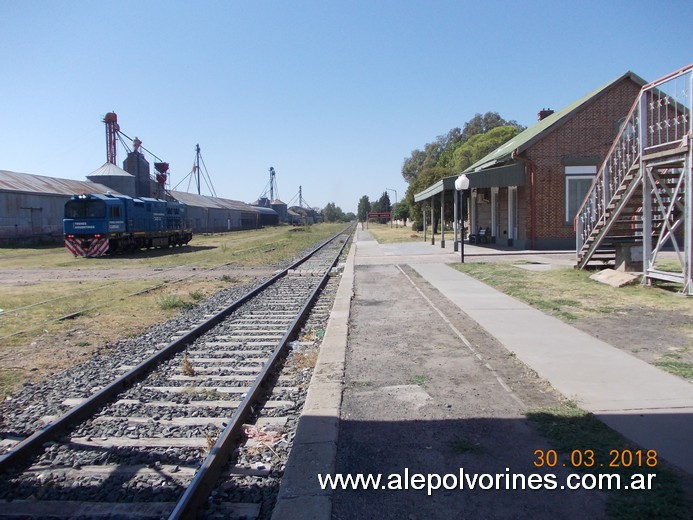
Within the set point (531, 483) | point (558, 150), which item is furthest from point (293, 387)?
point (558, 150)

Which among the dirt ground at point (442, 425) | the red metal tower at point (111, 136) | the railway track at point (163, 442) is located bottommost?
the railway track at point (163, 442)

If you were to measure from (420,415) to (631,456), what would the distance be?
1737 mm

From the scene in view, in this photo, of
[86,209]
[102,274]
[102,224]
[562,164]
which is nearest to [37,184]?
[86,209]

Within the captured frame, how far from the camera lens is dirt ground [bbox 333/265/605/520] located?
11.4 feet

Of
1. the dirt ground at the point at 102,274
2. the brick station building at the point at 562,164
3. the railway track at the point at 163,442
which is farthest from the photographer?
the brick station building at the point at 562,164

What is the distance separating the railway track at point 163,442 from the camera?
3803 mm

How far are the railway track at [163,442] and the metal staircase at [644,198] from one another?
823 cm

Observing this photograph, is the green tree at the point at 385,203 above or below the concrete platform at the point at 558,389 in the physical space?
above

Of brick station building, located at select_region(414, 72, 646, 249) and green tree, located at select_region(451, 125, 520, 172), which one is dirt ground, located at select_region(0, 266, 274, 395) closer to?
brick station building, located at select_region(414, 72, 646, 249)

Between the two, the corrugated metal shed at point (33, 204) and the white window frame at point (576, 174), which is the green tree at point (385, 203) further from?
the white window frame at point (576, 174)

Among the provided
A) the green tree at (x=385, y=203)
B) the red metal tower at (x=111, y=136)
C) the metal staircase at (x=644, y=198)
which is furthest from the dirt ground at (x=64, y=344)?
the green tree at (x=385, y=203)

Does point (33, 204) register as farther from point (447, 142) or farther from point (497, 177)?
point (447, 142)

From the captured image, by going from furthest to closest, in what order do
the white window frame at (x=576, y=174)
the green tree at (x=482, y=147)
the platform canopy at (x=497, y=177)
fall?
the green tree at (x=482, y=147)
the white window frame at (x=576, y=174)
the platform canopy at (x=497, y=177)

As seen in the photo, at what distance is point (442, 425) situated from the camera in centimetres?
477
